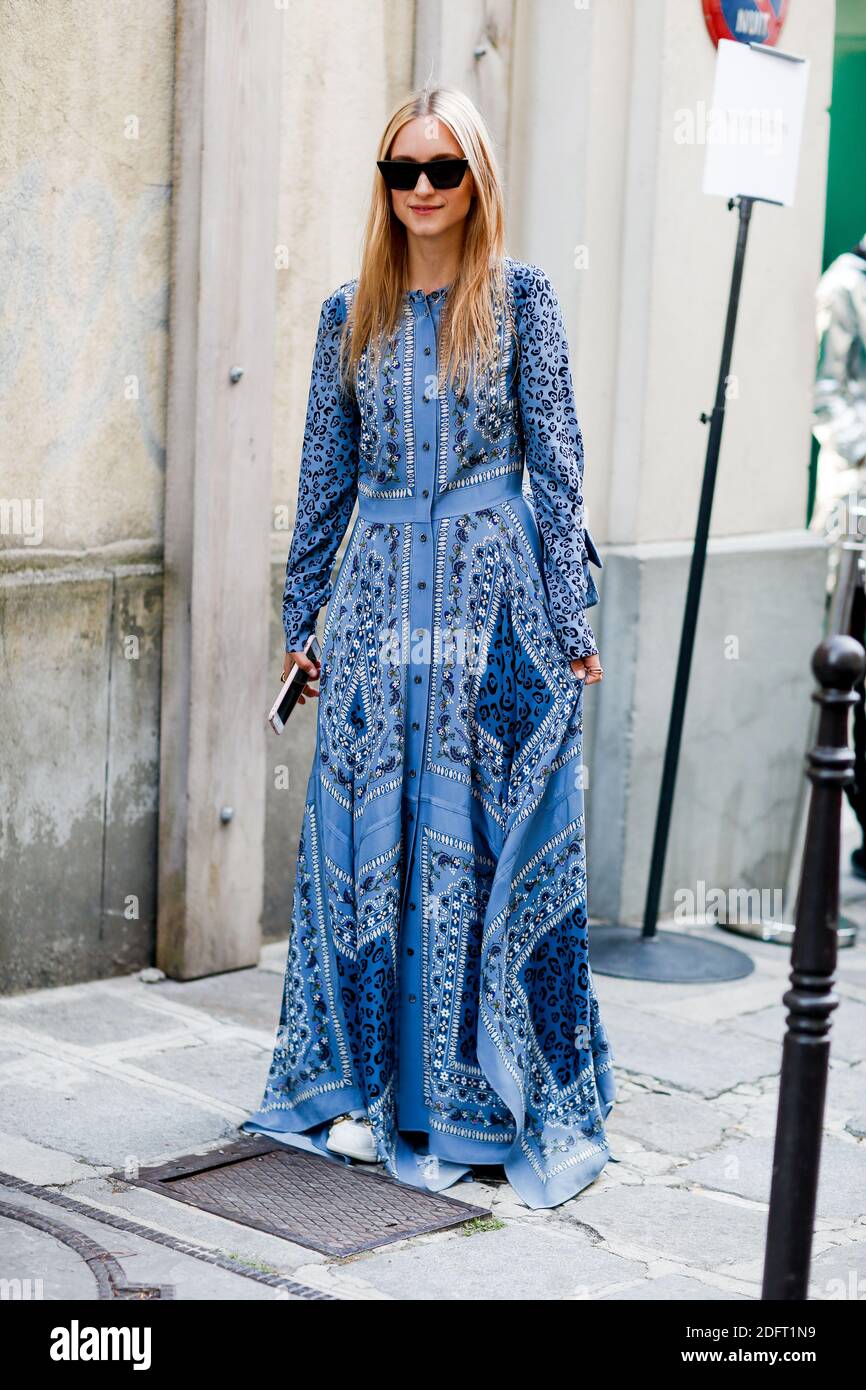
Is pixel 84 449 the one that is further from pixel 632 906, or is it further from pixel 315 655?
pixel 632 906

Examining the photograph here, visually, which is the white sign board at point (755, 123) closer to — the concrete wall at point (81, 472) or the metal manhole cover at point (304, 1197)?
the concrete wall at point (81, 472)

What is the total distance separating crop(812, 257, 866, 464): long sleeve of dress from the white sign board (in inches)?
Answer: 34.9

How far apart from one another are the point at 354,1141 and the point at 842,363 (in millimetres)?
3591

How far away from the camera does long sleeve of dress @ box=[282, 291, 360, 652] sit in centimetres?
443

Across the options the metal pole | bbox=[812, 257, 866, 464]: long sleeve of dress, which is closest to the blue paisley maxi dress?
the metal pole

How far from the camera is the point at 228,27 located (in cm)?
538

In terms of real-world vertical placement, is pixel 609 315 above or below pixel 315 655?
above

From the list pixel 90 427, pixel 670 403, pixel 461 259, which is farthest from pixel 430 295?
pixel 670 403

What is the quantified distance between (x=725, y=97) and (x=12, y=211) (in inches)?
80.8

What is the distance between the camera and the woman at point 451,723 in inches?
169

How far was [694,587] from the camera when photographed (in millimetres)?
6109

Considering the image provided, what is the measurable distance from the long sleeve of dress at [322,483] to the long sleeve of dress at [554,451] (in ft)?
1.28

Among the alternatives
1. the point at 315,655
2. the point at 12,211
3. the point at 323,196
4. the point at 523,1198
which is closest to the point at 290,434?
the point at 323,196

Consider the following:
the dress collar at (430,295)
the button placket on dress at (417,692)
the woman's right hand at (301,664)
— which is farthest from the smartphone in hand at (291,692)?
the dress collar at (430,295)
